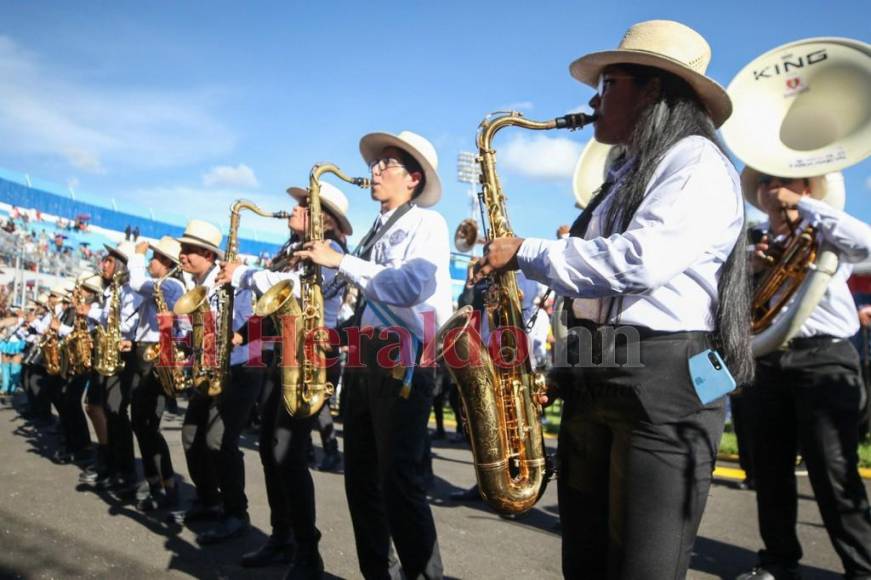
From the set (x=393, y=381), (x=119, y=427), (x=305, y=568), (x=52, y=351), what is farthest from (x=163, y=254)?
(x=393, y=381)

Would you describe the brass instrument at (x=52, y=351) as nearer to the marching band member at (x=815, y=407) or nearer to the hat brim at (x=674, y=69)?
the marching band member at (x=815, y=407)

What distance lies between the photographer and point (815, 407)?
3979 millimetres

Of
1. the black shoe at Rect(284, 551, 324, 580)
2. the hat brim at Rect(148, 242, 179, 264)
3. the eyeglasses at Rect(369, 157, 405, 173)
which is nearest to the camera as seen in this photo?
the black shoe at Rect(284, 551, 324, 580)

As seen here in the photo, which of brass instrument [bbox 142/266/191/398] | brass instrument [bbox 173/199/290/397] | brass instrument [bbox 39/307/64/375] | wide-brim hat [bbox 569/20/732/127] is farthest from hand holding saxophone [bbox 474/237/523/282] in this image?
brass instrument [bbox 39/307/64/375]

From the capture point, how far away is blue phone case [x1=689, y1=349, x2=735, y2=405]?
2.11 metres

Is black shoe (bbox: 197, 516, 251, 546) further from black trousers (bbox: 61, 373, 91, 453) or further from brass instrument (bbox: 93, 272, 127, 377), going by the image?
black trousers (bbox: 61, 373, 91, 453)

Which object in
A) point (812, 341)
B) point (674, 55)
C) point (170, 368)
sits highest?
point (674, 55)

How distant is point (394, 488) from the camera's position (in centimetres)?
340

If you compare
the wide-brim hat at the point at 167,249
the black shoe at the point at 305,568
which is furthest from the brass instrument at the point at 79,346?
the black shoe at the point at 305,568

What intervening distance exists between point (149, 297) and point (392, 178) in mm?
3560

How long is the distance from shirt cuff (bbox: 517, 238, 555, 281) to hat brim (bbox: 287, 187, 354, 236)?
3273 mm

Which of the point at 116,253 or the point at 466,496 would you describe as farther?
the point at 116,253

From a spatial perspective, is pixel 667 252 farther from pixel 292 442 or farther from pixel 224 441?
pixel 224 441

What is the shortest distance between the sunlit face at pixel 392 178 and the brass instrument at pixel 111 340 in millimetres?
3814
